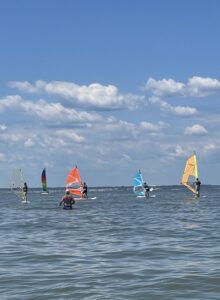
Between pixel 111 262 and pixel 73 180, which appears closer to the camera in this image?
pixel 111 262

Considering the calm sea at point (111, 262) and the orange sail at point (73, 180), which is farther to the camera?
the orange sail at point (73, 180)

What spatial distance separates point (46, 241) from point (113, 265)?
5.79 m

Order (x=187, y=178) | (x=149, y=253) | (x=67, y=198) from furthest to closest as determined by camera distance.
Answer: (x=187, y=178) < (x=67, y=198) < (x=149, y=253)

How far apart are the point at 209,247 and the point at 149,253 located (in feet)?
7.39

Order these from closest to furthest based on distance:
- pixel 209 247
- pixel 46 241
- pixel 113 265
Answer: pixel 113 265
pixel 209 247
pixel 46 241

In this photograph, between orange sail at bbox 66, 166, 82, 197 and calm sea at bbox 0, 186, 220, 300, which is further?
orange sail at bbox 66, 166, 82, 197

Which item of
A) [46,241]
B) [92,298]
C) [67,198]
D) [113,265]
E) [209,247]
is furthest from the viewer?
[67,198]

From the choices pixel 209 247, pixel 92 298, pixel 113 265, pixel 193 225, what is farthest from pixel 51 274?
pixel 193 225

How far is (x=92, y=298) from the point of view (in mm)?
10547

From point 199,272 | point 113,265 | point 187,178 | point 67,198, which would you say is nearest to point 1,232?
point 113,265

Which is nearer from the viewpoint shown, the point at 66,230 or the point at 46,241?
the point at 46,241

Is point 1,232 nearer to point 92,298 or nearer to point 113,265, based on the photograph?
point 113,265

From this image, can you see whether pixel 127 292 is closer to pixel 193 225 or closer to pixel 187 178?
pixel 193 225

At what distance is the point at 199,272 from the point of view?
501 inches
